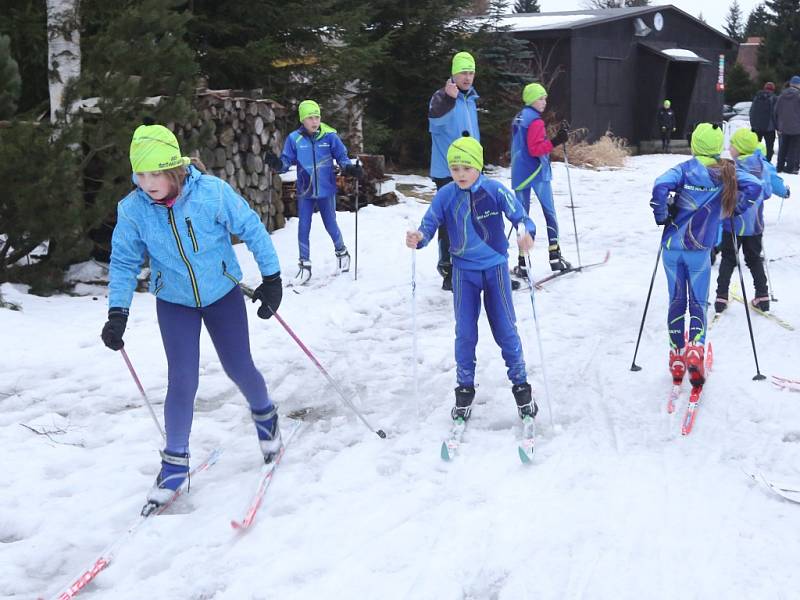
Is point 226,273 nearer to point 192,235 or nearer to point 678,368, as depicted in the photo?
point 192,235

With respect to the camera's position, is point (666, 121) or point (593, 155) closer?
point (593, 155)

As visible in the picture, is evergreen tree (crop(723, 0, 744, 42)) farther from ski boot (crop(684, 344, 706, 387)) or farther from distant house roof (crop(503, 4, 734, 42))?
ski boot (crop(684, 344, 706, 387))

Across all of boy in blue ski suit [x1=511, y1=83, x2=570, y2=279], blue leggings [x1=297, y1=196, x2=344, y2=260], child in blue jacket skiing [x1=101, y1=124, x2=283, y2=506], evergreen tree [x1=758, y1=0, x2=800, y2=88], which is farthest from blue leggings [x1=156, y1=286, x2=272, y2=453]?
evergreen tree [x1=758, y1=0, x2=800, y2=88]

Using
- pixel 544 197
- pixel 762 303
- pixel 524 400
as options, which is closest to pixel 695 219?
pixel 524 400

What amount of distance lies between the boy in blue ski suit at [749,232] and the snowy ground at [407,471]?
26 cm

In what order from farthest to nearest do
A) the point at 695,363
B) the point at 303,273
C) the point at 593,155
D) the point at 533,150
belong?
the point at 593,155
the point at 303,273
the point at 533,150
the point at 695,363

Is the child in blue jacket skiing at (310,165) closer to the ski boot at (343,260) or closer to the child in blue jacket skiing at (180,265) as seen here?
the ski boot at (343,260)

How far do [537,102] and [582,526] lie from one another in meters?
5.36

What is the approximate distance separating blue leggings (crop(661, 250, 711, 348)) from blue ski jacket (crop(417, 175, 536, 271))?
1325mm

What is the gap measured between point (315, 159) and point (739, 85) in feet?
130

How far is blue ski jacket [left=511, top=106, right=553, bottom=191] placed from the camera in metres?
8.36

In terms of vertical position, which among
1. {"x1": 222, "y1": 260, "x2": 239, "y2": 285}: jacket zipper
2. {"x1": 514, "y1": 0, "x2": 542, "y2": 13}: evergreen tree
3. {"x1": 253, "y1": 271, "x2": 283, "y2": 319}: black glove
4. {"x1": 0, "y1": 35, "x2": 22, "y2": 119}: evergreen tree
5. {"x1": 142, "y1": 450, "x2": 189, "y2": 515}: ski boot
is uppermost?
{"x1": 514, "y1": 0, "x2": 542, "y2": 13}: evergreen tree

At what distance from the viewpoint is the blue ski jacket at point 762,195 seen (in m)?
7.39

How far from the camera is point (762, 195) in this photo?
23.8ft
